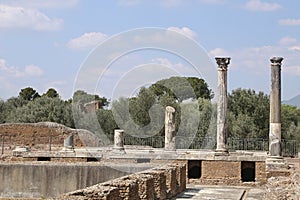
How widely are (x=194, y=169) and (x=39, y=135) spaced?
569 inches

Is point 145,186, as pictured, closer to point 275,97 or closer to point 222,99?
point 275,97

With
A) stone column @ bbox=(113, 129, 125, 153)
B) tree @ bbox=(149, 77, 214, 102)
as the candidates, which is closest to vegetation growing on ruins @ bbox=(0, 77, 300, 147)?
tree @ bbox=(149, 77, 214, 102)

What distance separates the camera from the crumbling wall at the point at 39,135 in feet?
121

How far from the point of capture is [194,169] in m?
25.8

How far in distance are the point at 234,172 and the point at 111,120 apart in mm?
24277

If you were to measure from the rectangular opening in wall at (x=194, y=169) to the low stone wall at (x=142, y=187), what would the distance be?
13.0 feet

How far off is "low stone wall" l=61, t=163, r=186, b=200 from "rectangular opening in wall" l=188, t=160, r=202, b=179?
3975mm

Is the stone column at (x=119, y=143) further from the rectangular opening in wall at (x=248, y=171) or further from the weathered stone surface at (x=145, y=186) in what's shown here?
the weathered stone surface at (x=145, y=186)

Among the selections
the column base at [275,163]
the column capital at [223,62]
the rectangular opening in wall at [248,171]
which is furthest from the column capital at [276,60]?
the rectangular opening in wall at [248,171]

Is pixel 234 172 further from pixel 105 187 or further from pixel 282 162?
pixel 105 187

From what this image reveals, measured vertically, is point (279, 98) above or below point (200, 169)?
above

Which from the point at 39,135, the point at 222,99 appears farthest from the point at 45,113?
the point at 222,99

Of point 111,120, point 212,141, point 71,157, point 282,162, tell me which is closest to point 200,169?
point 282,162

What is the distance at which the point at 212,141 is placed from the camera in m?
38.3
